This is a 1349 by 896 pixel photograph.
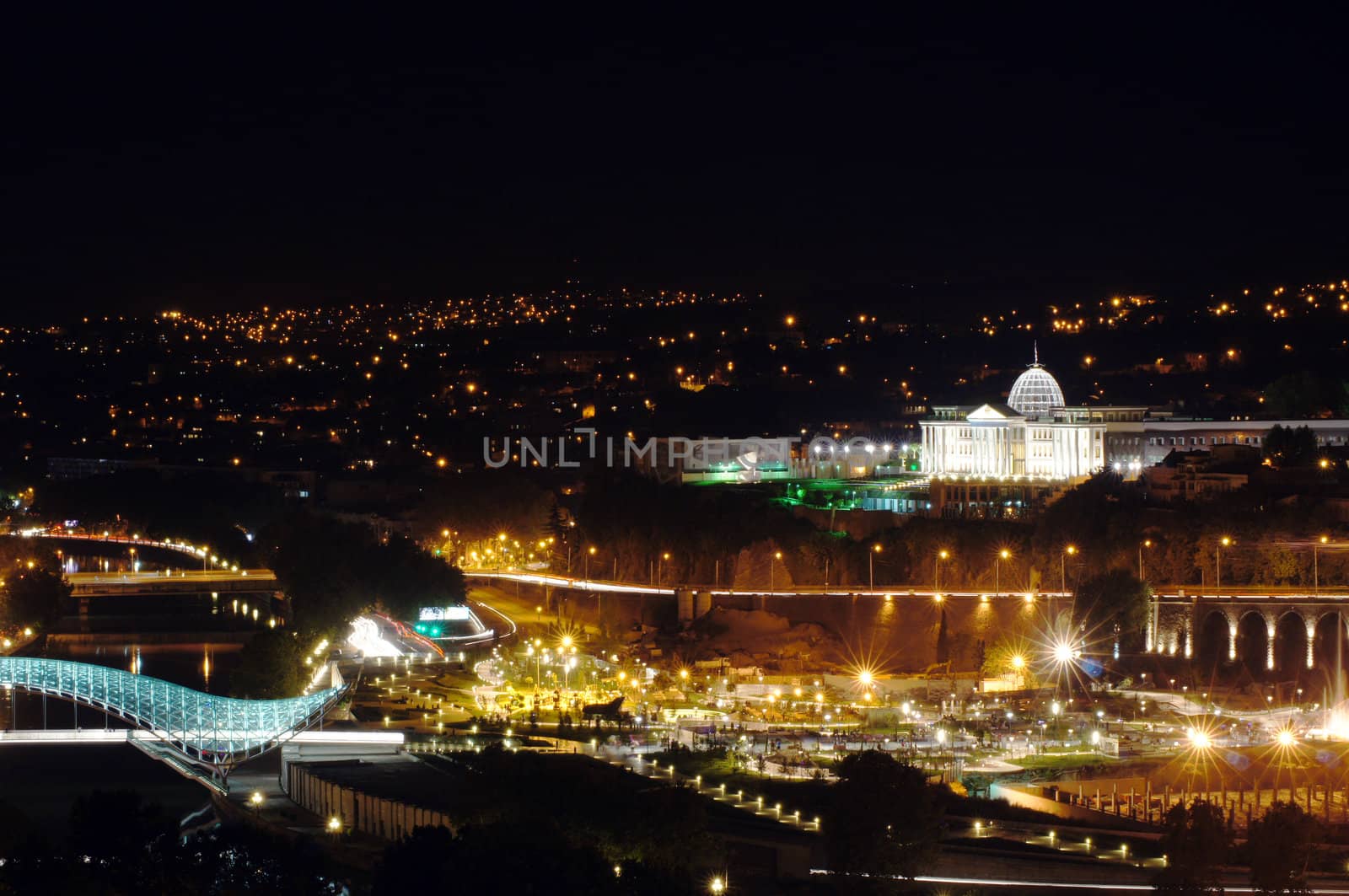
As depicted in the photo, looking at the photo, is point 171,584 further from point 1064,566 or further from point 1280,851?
point 1280,851

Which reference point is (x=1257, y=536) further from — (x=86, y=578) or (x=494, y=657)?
(x=86, y=578)

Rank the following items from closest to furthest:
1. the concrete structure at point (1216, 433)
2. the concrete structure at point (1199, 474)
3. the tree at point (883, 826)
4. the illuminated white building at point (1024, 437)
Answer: the tree at point (883, 826) < the concrete structure at point (1199, 474) < the concrete structure at point (1216, 433) < the illuminated white building at point (1024, 437)

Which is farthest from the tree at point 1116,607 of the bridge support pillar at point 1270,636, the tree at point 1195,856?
the tree at point 1195,856

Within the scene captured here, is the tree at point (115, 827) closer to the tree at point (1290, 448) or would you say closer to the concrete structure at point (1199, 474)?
the concrete structure at point (1199, 474)

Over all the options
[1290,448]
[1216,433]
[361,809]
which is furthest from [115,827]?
[1216,433]

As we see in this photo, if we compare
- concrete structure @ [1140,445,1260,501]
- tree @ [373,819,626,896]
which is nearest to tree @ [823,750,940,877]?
tree @ [373,819,626,896]

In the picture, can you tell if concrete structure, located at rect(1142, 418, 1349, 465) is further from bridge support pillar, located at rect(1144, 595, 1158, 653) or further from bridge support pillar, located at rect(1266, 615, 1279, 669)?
bridge support pillar, located at rect(1266, 615, 1279, 669)
